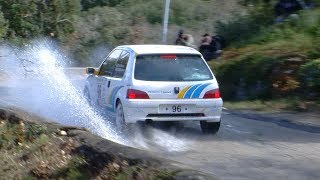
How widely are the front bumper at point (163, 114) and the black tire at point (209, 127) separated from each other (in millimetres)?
432

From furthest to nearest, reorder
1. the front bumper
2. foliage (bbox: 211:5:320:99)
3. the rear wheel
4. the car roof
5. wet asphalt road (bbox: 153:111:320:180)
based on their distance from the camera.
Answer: foliage (bbox: 211:5:320:99) → the car roof → the rear wheel → the front bumper → wet asphalt road (bbox: 153:111:320:180)

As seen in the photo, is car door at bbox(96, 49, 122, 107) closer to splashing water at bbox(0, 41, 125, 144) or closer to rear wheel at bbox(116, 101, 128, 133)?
splashing water at bbox(0, 41, 125, 144)

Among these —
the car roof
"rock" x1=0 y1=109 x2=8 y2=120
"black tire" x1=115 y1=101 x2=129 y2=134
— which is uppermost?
the car roof

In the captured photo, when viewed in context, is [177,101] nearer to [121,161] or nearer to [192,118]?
[192,118]

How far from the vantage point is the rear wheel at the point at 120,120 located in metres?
13.5

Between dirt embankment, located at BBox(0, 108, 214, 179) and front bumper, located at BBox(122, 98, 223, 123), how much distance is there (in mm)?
1945

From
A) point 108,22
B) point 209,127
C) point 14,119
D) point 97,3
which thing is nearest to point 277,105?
point 209,127

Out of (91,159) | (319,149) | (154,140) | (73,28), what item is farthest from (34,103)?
(73,28)

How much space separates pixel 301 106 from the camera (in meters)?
18.4

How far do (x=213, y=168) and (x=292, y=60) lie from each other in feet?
33.0

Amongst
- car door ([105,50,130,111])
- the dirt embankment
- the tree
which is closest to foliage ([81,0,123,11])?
the tree

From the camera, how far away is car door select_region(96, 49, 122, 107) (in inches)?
580

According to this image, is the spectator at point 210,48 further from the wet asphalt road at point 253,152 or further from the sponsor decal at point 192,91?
the sponsor decal at point 192,91

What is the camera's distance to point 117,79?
14.1 metres
